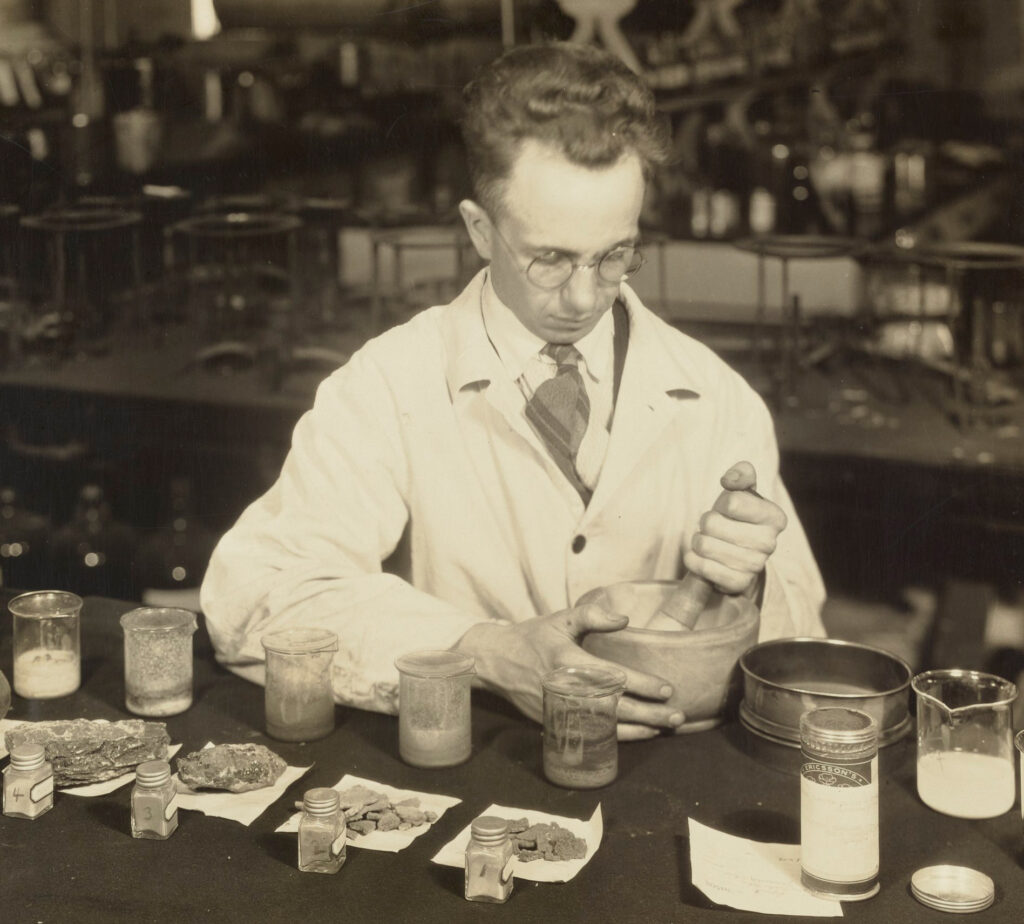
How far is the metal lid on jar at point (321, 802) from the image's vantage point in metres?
1.60

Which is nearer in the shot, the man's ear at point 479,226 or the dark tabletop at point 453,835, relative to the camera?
the dark tabletop at point 453,835

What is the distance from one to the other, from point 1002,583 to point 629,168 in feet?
5.90

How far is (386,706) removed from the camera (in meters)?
2.08

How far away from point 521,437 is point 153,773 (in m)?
0.87

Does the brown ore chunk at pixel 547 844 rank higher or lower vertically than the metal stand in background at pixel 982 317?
lower

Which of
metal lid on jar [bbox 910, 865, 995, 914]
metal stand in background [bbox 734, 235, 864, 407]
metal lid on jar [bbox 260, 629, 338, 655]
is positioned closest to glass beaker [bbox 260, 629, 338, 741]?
metal lid on jar [bbox 260, 629, 338, 655]

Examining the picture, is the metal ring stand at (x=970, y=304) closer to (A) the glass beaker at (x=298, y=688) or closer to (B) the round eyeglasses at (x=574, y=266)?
(B) the round eyeglasses at (x=574, y=266)

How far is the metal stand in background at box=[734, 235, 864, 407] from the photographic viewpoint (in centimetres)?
366

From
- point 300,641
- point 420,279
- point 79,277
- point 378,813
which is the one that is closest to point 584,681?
point 378,813

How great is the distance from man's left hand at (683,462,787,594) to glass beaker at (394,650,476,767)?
362mm

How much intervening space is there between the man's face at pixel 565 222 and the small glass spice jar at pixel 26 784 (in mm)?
1034

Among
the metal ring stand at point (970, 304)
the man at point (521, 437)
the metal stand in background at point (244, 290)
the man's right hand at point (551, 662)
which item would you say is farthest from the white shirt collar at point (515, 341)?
the metal ring stand at point (970, 304)

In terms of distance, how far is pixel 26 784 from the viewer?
1727mm

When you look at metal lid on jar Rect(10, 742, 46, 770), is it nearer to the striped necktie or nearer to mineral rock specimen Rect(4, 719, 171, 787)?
mineral rock specimen Rect(4, 719, 171, 787)
